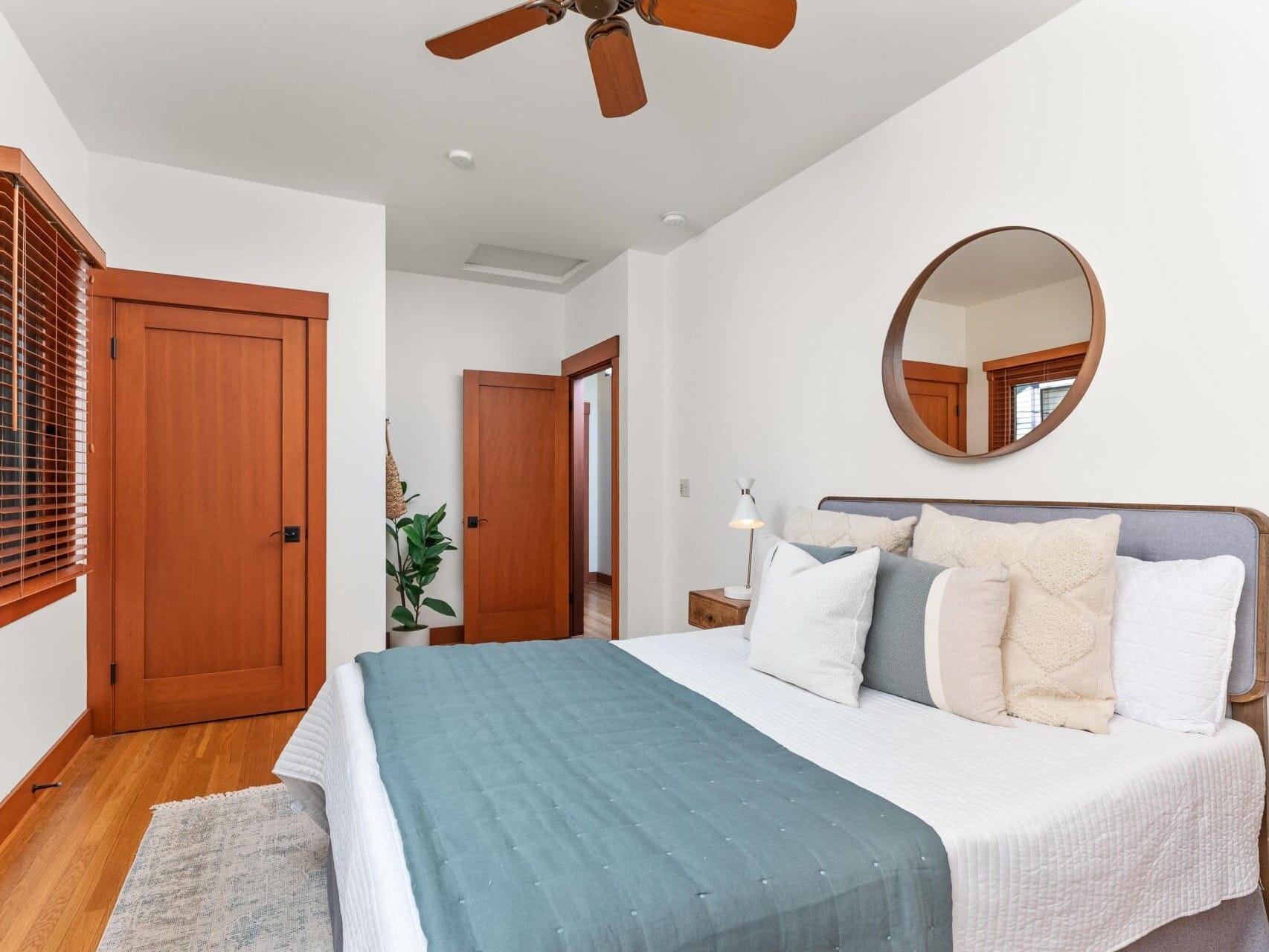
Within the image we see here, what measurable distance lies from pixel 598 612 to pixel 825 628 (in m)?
4.51

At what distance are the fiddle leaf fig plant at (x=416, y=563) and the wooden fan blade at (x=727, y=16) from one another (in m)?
3.34

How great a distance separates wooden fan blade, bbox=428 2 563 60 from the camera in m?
1.72

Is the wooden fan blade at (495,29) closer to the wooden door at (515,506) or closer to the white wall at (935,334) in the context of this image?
Result: the white wall at (935,334)

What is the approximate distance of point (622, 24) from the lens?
178 centimetres

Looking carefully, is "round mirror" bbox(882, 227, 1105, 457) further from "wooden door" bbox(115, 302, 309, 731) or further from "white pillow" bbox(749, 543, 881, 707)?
"wooden door" bbox(115, 302, 309, 731)

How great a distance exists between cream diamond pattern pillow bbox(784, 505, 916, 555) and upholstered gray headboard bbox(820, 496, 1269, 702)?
0.39 metres

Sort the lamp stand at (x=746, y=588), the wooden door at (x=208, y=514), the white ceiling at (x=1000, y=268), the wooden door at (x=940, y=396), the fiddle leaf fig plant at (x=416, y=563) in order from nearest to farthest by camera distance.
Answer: the white ceiling at (x=1000, y=268) → the wooden door at (x=940, y=396) → the lamp stand at (x=746, y=588) → the wooden door at (x=208, y=514) → the fiddle leaf fig plant at (x=416, y=563)

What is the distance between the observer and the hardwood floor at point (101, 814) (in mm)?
1852

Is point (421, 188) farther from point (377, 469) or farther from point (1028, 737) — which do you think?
point (1028, 737)

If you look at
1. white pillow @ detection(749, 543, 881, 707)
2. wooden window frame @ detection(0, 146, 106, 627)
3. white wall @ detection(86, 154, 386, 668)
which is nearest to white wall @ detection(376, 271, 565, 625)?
white wall @ detection(86, 154, 386, 668)

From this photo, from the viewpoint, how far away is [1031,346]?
229 centimetres

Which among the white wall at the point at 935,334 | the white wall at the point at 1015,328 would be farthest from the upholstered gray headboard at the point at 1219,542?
the white wall at the point at 935,334

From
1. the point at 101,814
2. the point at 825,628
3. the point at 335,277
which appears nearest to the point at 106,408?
the point at 335,277

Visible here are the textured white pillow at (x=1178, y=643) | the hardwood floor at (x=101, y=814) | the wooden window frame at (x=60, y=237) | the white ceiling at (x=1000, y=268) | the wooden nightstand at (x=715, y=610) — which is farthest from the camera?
the wooden nightstand at (x=715, y=610)
